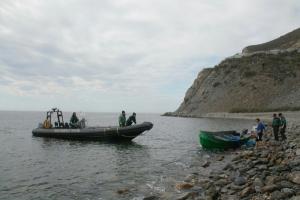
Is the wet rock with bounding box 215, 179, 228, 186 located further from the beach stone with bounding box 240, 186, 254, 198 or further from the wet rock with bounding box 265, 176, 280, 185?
the beach stone with bounding box 240, 186, 254, 198

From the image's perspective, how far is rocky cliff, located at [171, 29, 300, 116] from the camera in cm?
9162

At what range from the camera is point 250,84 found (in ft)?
328

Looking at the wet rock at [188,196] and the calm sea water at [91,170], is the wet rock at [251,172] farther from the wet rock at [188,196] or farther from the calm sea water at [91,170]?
the calm sea water at [91,170]

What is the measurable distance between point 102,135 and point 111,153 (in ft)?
21.8

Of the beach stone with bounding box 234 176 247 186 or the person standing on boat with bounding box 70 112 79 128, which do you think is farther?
the person standing on boat with bounding box 70 112 79 128

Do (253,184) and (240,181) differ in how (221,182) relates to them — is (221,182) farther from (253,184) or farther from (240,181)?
(253,184)

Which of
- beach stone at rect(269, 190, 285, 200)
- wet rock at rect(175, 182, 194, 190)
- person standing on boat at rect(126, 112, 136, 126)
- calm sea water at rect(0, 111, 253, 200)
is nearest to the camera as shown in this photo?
beach stone at rect(269, 190, 285, 200)

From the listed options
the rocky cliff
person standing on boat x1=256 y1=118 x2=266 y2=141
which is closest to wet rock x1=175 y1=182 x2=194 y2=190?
person standing on boat x1=256 y1=118 x2=266 y2=141

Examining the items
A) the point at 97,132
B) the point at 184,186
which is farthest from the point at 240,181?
the point at 97,132

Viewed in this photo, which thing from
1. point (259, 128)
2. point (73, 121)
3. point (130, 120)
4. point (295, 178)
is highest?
point (73, 121)

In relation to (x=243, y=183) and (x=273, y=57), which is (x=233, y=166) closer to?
(x=243, y=183)

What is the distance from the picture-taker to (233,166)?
1783 cm

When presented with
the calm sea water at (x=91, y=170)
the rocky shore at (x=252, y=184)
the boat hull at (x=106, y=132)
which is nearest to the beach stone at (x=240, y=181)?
the rocky shore at (x=252, y=184)

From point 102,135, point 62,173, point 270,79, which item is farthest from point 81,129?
point 270,79
